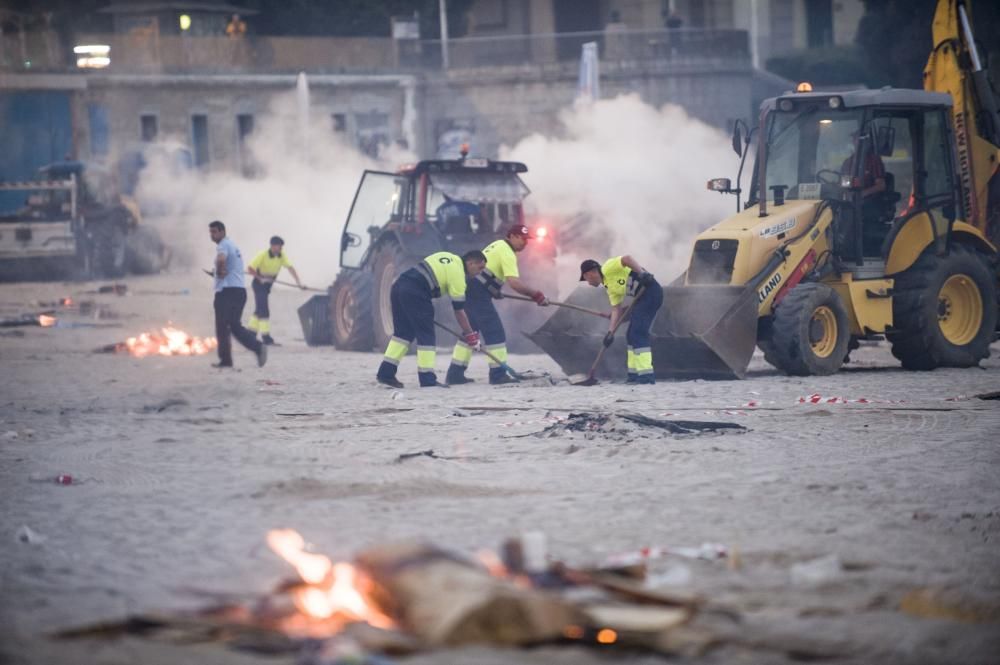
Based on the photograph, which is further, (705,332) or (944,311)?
(944,311)

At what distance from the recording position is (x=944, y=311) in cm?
1482

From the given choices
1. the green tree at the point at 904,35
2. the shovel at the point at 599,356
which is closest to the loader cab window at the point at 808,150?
the shovel at the point at 599,356

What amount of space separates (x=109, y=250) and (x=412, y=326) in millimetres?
A: 17675

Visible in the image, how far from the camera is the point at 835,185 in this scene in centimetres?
1420

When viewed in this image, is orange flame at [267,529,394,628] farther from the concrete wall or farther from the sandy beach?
the concrete wall

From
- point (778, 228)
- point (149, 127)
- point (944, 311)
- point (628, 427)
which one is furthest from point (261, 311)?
point (149, 127)

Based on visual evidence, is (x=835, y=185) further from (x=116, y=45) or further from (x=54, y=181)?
(x=116, y=45)

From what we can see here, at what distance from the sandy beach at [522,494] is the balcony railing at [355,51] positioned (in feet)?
85.6

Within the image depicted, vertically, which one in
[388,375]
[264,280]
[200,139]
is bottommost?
[388,375]

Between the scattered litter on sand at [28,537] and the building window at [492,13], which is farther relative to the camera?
the building window at [492,13]

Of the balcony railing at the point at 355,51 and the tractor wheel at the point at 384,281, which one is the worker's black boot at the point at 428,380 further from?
the balcony railing at the point at 355,51

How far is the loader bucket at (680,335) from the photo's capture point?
13297 millimetres

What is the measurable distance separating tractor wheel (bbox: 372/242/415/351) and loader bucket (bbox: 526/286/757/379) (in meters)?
2.95

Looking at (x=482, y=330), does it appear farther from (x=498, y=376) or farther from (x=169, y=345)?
(x=169, y=345)
